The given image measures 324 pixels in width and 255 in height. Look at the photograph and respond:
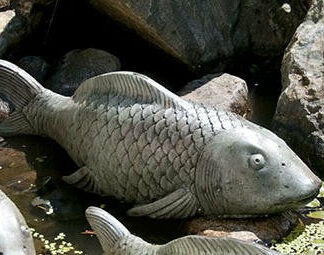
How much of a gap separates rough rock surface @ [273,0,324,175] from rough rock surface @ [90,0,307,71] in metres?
0.99

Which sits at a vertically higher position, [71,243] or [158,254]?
[158,254]

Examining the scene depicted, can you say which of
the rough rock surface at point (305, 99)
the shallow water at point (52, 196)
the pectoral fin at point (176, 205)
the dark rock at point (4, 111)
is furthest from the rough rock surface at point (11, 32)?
the pectoral fin at point (176, 205)

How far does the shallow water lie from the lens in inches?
191

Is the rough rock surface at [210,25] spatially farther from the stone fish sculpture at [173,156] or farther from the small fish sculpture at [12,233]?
the small fish sculpture at [12,233]

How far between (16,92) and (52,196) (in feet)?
3.05

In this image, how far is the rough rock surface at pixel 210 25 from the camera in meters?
6.45

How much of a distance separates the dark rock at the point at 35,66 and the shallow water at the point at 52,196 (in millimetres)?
866

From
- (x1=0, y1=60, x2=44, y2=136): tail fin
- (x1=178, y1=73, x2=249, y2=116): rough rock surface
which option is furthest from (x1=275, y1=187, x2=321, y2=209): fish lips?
(x1=0, y1=60, x2=44, y2=136): tail fin

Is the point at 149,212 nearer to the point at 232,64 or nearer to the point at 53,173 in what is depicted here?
the point at 53,173

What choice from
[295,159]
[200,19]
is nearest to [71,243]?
[295,159]

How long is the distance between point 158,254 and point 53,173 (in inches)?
71.1

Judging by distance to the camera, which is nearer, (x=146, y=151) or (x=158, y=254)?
(x=158, y=254)

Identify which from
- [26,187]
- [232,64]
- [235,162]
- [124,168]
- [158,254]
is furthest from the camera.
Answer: [232,64]

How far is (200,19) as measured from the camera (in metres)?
6.77
